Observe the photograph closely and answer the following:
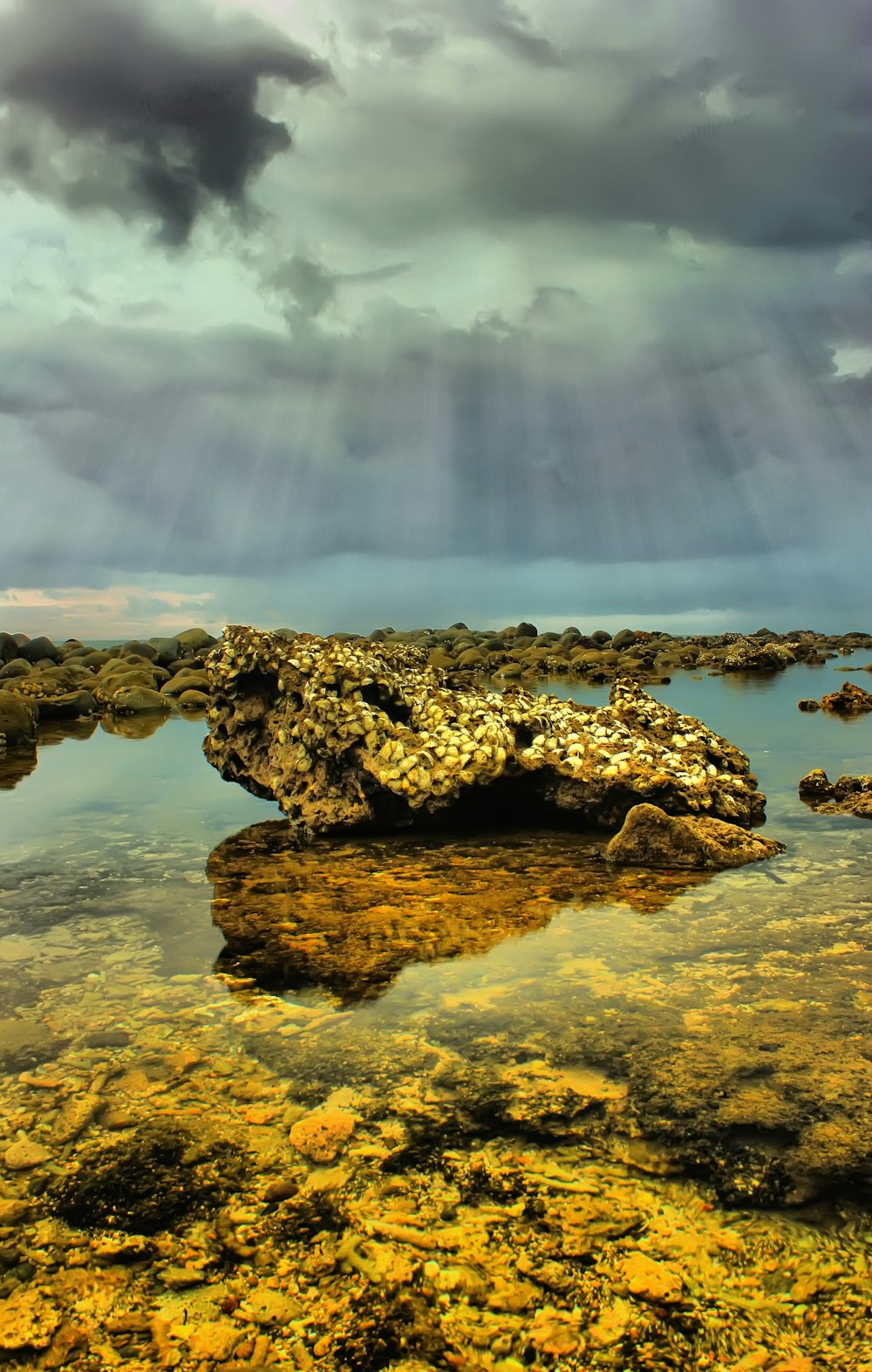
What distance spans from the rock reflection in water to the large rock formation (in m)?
0.34

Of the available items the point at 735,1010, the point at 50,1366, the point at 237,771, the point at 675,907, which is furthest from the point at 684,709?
the point at 50,1366

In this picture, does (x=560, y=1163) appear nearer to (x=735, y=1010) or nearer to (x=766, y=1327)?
(x=766, y=1327)

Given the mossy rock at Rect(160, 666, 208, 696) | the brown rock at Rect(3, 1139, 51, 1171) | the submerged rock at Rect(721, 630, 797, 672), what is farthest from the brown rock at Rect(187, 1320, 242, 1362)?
the submerged rock at Rect(721, 630, 797, 672)

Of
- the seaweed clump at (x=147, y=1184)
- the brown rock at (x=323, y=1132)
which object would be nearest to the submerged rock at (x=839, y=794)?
A: the brown rock at (x=323, y=1132)

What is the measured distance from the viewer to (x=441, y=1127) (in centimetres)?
239

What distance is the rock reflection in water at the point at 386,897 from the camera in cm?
376

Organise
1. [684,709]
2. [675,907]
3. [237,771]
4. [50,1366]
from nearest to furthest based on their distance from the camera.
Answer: [50,1366] < [675,907] < [237,771] < [684,709]

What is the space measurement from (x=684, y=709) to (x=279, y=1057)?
38.2 feet

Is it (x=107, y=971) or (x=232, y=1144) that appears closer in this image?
(x=232, y=1144)

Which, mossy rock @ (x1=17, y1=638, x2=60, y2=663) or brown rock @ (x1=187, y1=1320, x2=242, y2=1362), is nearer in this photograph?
brown rock @ (x1=187, y1=1320, x2=242, y2=1362)

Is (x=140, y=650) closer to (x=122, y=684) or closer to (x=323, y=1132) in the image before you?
(x=122, y=684)

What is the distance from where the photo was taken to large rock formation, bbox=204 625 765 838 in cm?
602

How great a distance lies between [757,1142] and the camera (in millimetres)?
2314

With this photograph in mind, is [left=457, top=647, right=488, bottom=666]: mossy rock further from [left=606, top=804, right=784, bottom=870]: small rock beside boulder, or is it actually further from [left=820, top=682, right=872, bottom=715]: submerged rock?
[left=606, top=804, right=784, bottom=870]: small rock beside boulder
